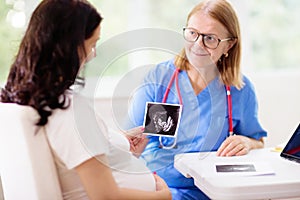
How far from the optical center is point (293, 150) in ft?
4.98

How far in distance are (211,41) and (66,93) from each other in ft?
2.40

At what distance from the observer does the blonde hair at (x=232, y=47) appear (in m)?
1.74

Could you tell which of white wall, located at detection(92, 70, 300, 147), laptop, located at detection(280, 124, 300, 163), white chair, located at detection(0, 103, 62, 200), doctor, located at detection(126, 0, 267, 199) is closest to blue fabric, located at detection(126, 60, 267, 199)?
doctor, located at detection(126, 0, 267, 199)

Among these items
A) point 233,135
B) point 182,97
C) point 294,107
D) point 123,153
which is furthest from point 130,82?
point 294,107

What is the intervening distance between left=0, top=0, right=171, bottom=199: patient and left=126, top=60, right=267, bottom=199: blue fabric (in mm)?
309

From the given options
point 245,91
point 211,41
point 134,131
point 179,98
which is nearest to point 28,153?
point 134,131

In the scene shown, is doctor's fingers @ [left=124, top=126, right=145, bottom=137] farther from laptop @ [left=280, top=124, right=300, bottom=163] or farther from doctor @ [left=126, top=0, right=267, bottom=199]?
laptop @ [left=280, top=124, right=300, bottom=163]

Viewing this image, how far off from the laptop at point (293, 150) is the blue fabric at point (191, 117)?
26cm

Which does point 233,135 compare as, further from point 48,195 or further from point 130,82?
point 48,195

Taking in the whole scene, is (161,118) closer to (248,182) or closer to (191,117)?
(191,117)

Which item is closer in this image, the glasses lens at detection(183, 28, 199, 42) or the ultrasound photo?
the ultrasound photo

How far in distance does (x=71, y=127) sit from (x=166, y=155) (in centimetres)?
53

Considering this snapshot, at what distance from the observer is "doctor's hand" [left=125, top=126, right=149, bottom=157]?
147 cm

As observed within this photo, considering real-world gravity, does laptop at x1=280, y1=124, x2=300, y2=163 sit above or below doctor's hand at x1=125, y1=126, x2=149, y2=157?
above
